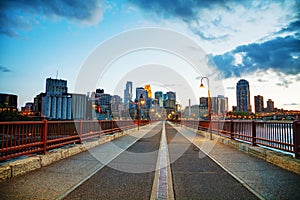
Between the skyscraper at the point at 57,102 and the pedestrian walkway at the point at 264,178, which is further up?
the skyscraper at the point at 57,102

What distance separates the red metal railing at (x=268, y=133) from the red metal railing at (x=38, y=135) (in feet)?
27.1

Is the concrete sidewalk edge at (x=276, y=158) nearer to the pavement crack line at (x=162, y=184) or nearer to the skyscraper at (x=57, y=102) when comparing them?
the pavement crack line at (x=162, y=184)

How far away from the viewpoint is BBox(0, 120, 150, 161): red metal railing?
666cm

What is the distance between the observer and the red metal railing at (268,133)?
298 inches

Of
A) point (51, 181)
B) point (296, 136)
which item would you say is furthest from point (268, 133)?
point (51, 181)

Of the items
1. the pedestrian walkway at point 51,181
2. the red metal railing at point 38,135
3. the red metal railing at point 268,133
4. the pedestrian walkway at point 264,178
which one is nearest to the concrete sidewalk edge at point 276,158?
the pedestrian walkway at point 264,178

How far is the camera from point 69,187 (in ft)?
17.4

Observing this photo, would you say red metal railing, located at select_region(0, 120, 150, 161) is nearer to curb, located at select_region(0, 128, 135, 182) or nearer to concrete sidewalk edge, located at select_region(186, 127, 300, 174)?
curb, located at select_region(0, 128, 135, 182)

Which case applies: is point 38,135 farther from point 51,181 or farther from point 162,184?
point 162,184

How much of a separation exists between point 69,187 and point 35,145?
3.22m

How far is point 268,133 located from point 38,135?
29.1 ft

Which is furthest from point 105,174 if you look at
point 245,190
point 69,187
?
point 245,190

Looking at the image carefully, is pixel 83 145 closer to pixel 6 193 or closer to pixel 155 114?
pixel 6 193

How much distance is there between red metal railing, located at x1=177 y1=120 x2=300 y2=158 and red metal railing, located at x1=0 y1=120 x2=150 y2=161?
825 centimetres
